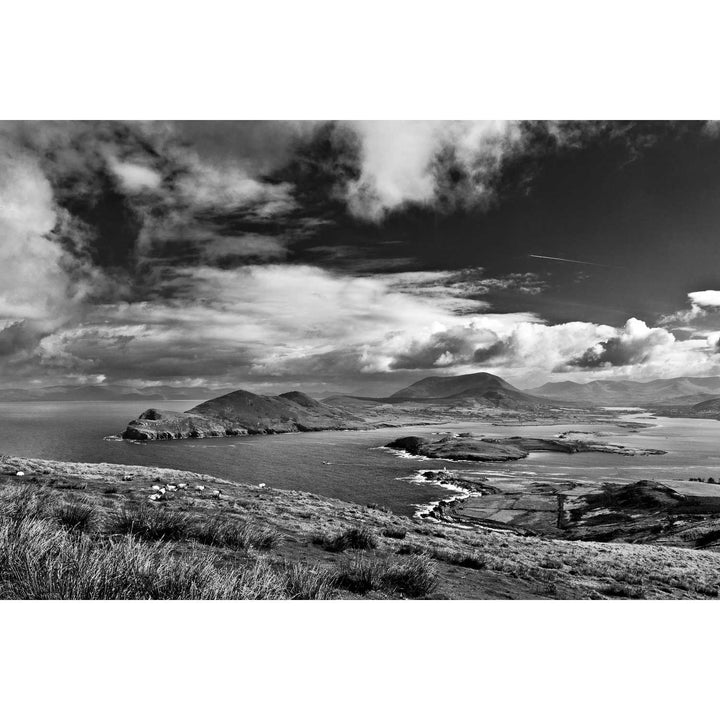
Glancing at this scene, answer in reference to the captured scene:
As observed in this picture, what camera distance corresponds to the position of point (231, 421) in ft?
122

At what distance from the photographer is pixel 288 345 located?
11.9 metres

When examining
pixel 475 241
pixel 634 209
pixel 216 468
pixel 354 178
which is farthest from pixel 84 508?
pixel 216 468

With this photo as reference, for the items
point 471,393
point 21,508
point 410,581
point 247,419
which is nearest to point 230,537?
point 410,581

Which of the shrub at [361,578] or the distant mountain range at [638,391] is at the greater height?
the distant mountain range at [638,391]

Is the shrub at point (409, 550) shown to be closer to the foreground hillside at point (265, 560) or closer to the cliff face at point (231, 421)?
the foreground hillside at point (265, 560)

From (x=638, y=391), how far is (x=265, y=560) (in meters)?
14.1

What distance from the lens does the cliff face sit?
35.5 meters

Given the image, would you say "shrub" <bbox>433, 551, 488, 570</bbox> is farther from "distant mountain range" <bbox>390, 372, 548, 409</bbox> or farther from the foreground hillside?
"distant mountain range" <bbox>390, 372, 548, 409</bbox>

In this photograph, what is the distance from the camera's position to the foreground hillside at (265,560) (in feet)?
11.2

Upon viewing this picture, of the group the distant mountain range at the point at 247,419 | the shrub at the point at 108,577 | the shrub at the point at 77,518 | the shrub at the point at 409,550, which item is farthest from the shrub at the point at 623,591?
the distant mountain range at the point at 247,419

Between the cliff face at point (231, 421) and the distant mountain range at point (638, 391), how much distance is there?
2036 cm

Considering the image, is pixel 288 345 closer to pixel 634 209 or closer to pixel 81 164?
pixel 81 164

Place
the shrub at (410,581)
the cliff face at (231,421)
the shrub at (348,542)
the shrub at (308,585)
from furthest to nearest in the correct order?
the cliff face at (231,421) → the shrub at (348,542) → the shrub at (410,581) → the shrub at (308,585)

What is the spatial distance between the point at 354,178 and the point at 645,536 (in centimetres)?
1455
